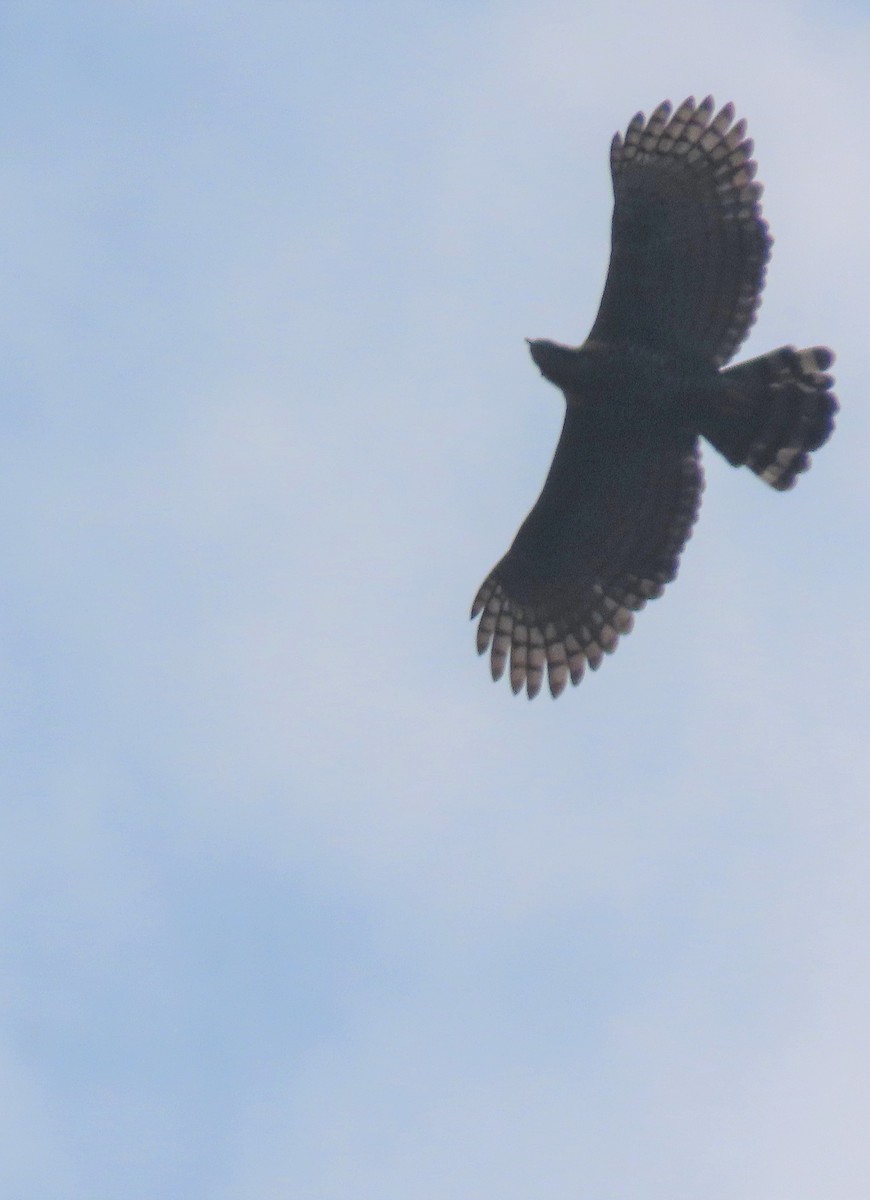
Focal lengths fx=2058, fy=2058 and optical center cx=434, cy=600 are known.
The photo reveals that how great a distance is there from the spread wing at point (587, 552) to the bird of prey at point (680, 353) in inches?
0.8

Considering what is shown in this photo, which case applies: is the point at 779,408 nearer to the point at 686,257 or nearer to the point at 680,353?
the point at 680,353

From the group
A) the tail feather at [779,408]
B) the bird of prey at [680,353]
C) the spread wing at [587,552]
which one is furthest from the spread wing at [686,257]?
the spread wing at [587,552]

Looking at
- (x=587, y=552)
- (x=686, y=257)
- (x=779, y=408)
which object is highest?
(x=686, y=257)

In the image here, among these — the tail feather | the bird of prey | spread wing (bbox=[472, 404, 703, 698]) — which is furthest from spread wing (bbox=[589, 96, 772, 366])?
spread wing (bbox=[472, 404, 703, 698])

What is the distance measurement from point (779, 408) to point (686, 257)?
135 cm

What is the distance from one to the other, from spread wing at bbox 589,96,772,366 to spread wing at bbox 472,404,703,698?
2.63ft

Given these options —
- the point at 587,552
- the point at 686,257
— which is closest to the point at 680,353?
the point at 686,257

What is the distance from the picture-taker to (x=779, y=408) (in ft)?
51.4

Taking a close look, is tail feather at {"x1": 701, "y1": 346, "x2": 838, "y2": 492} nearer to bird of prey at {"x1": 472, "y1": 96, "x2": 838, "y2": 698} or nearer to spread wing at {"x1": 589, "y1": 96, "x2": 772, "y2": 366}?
bird of prey at {"x1": 472, "y1": 96, "x2": 838, "y2": 698}

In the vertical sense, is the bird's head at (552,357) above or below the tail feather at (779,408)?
above

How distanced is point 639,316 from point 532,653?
302 cm

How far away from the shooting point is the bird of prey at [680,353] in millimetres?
15680

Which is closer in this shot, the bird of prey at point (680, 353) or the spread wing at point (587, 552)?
the bird of prey at point (680, 353)

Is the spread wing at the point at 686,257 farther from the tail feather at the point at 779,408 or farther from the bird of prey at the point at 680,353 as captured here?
the tail feather at the point at 779,408
